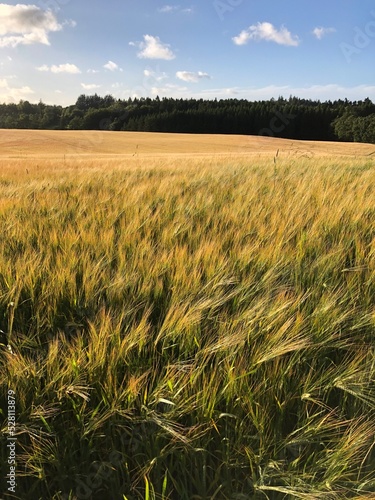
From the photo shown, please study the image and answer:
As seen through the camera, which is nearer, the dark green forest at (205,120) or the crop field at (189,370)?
the crop field at (189,370)

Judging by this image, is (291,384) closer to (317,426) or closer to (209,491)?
(317,426)

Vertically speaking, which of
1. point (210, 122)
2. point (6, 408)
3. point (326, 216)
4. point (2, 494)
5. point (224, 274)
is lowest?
point (2, 494)

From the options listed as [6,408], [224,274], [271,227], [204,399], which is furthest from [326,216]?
[6,408]

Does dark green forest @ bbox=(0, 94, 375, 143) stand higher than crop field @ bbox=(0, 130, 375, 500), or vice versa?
dark green forest @ bbox=(0, 94, 375, 143)

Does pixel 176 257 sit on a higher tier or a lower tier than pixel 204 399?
higher

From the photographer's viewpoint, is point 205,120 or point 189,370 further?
point 205,120

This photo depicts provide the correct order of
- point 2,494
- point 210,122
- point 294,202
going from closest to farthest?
1. point 2,494
2. point 294,202
3. point 210,122

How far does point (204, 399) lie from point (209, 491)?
18 centimetres

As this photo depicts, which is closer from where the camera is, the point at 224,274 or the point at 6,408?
the point at 6,408

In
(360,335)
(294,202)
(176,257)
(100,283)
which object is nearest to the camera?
(360,335)

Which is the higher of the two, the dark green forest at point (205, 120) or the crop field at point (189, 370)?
the dark green forest at point (205, 120)

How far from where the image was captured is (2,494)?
2.56 ft

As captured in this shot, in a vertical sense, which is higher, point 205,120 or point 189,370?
point 205,120

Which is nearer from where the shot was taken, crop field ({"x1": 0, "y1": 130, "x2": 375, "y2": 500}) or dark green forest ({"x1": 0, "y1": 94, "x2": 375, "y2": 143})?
crop field ({"x1": 0, "y1": 130, "x2": 375, "y2": 500})
